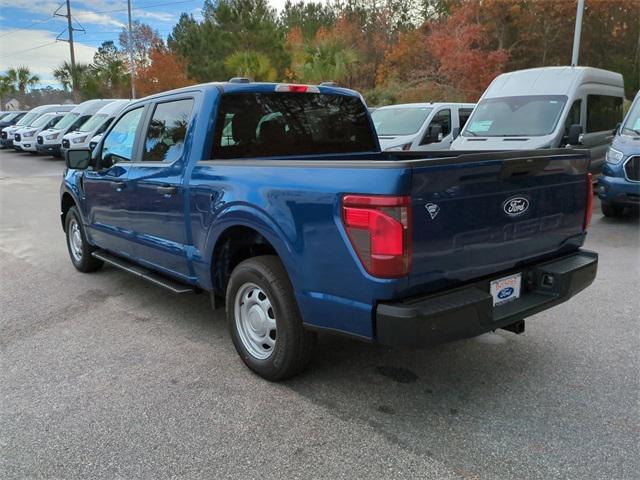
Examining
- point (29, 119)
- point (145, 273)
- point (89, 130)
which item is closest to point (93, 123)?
point (89, 130)

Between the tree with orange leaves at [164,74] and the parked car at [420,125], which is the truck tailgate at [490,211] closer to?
the parked car at [420,125]

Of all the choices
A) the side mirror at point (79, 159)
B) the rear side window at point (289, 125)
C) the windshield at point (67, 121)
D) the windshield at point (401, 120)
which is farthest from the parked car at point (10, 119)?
the rear side window at point (289, 125)

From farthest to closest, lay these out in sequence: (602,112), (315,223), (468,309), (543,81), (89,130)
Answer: (89,130)
(602,112)
(543,81)
(315,223)
(468,309)

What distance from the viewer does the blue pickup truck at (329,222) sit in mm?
2715

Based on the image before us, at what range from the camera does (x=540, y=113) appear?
31.5 feet

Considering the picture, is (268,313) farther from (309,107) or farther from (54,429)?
(309,107)

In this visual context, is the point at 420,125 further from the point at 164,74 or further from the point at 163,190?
the point at 164,74

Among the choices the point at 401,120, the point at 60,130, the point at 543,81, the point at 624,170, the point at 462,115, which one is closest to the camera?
the point at 624,170

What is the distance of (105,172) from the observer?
5.17 m

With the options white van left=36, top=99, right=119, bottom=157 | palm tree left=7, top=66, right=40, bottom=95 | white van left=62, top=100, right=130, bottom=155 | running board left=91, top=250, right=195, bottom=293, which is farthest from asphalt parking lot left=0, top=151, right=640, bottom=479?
palm tree left=7, top=66, right=40, bottom=95

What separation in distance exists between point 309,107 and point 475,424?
2.72 m

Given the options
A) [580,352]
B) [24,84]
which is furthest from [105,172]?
[24,84]

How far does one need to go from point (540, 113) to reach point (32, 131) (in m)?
21.8

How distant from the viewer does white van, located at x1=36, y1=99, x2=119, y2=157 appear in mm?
21344
